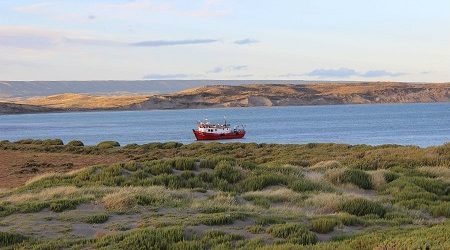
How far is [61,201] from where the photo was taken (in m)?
13.5

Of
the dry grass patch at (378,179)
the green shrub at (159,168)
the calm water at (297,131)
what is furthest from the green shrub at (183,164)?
the calm water at (297,131)

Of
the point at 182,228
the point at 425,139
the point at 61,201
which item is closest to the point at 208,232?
the point at 182,228

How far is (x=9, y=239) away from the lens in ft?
32.9

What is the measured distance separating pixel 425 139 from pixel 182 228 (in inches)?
2608

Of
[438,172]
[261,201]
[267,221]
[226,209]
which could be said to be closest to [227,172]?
[261,201]

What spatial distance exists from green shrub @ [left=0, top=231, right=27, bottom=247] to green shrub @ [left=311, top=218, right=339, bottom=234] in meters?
4.75

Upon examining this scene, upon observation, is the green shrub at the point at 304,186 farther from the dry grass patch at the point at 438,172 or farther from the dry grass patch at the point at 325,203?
the dry grass patch at the point at 438,172

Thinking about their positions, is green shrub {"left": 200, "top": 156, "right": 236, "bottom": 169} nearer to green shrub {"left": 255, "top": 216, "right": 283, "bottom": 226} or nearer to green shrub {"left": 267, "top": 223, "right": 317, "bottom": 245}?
green shrub {"left": 255, "top": 216, "right": 283, "bottom": 226}

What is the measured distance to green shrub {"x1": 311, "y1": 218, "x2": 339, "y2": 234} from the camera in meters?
10.6

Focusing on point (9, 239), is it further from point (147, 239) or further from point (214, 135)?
point (214, 135)

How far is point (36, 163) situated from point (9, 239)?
30579 millimetres

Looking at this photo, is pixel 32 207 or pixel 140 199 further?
pixel 140 199

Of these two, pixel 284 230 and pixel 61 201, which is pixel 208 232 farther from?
pixel 61 201

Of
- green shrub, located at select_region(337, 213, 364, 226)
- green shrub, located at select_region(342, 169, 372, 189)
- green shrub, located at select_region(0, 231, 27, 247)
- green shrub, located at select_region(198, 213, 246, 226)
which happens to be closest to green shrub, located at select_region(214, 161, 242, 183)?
green shrub, located at select_region(342, 169, 372, 189)
